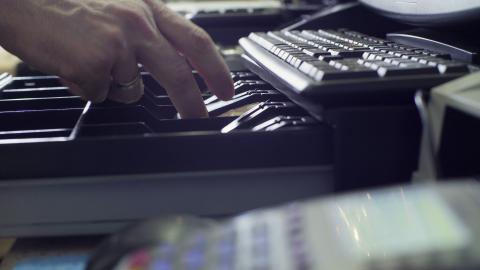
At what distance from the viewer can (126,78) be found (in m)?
0.50

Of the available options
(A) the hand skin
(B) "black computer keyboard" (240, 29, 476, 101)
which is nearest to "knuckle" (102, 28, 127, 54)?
(A) the hand skin

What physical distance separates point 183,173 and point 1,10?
22 cm

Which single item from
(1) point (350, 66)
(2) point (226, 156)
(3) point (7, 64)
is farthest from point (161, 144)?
(3) point (7, 64)

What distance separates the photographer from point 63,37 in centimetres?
48

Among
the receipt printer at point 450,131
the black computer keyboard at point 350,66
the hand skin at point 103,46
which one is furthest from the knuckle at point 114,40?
the receipt printer at point 450,131

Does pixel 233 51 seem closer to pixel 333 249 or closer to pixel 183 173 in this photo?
pixel 183 173

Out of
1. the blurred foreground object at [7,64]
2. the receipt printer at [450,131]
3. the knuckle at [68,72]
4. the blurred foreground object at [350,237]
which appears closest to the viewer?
the blurred foreground object at [350,237]

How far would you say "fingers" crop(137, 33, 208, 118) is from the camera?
0.50 m

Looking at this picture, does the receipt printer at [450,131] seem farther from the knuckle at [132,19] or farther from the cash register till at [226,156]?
the knuckle at [132,19]

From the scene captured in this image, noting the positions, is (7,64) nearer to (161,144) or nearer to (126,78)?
(126,78)

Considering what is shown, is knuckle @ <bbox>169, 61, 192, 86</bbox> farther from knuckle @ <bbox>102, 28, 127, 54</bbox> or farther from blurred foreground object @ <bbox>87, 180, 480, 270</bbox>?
blurred foreground object @ <bbox>87, 180, 480, 270</bbox>

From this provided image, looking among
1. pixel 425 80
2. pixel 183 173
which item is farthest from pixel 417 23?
pixel 183 173

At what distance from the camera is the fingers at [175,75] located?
1.63ft

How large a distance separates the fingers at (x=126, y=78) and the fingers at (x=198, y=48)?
0.05 meters
